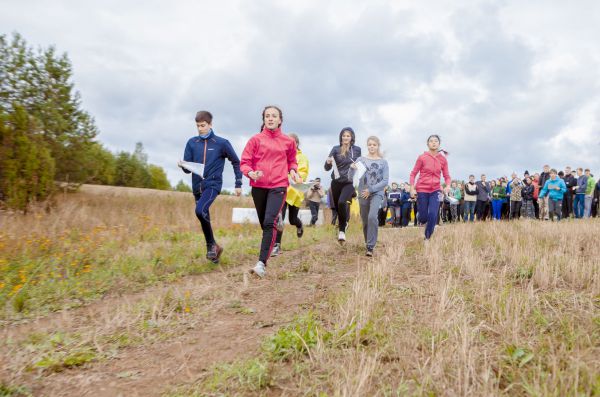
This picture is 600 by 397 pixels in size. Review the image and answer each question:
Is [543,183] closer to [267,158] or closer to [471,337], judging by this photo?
[267,158]

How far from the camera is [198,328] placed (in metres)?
3.65

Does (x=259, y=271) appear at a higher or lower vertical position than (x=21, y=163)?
lower

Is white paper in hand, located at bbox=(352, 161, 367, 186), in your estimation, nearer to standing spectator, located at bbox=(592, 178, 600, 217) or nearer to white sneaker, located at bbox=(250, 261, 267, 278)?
white sneaker, located at bbox=(250, 261, 267, 278)

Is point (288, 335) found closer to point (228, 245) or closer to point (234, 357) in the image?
point (234, 357)

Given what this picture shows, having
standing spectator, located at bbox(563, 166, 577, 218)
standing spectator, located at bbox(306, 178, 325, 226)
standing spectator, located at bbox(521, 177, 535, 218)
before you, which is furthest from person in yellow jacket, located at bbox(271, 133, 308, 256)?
standing spectator, located at bbox(563, 166, 577, 218)

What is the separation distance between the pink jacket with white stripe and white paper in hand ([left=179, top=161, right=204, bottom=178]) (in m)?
3.86

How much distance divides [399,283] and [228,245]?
15.9 feet

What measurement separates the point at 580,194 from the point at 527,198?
2428 millimetres

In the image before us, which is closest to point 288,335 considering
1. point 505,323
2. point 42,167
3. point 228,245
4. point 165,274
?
point 505,323

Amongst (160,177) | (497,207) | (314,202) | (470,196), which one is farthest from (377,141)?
(160,177)

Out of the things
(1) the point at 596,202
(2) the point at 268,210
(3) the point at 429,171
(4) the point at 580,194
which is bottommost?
(2) the point at 268,210

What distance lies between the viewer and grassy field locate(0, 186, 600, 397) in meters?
2.47

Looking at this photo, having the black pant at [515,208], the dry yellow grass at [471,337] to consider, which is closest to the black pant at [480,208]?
the black pant at [515,208]

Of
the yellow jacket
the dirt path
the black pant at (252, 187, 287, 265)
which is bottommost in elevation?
the dirt path
